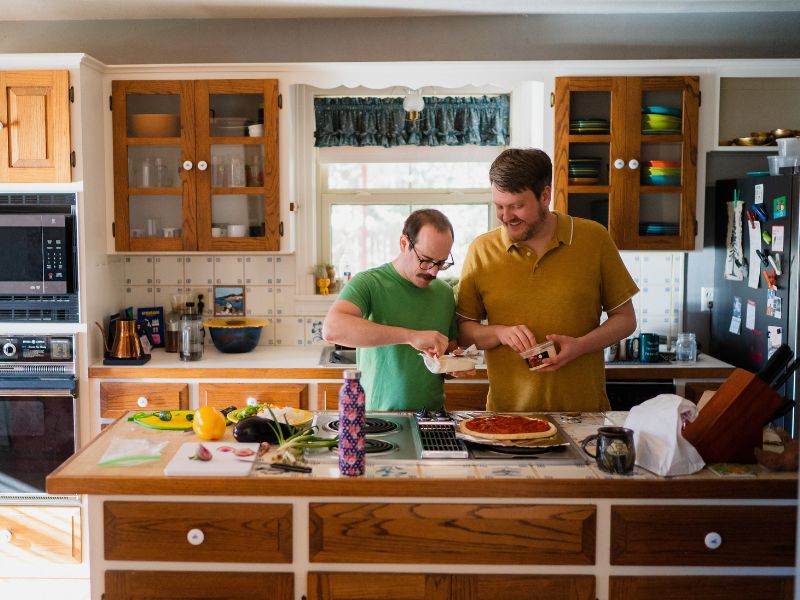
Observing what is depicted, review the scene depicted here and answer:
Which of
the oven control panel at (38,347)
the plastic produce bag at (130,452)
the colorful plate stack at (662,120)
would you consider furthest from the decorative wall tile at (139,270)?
the colorful plate stack at (662,120)

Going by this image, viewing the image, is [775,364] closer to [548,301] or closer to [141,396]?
[548,301]

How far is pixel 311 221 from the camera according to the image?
4.36 metres

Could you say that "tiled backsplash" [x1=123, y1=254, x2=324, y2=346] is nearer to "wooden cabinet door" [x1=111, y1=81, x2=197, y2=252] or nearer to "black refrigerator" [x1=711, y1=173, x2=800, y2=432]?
"wooden cabinet door" [x1=111, y1=81, x2=197, y2=252]

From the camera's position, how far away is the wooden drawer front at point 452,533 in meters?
1.90

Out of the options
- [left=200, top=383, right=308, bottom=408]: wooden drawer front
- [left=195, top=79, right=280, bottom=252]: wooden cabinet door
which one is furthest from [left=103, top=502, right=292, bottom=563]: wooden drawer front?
[left=195, top=79, right=280, bottom=252]: wooden cabinet door

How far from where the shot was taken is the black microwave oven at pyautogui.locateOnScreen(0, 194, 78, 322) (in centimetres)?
361

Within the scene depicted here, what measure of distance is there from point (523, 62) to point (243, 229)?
1.58 m

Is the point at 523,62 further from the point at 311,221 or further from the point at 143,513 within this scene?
the point at 143,513

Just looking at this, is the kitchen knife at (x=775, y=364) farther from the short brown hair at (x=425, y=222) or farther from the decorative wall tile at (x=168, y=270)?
the decorative wall tile at (x=168, y=270)

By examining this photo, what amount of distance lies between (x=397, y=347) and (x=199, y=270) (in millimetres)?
2119

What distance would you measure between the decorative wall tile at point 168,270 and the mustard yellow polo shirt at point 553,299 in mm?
2129

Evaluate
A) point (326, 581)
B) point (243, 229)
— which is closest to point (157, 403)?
point (243, 229)

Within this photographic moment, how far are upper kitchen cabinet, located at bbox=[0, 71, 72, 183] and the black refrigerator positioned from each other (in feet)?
10.1

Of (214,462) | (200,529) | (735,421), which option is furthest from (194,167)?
(735,421)
